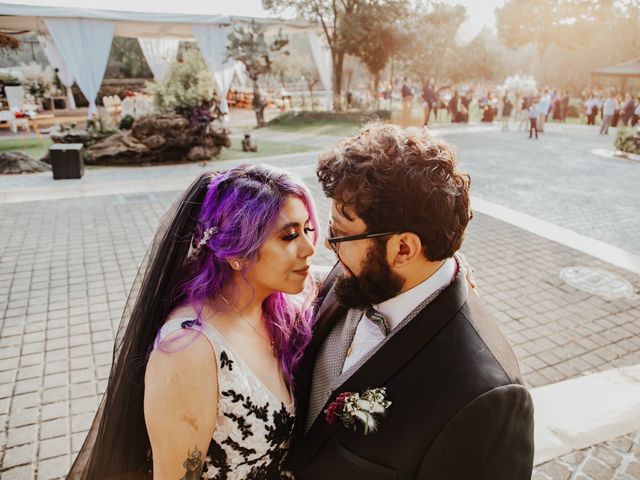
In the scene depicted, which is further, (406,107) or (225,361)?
(406,107)

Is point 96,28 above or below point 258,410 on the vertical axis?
above

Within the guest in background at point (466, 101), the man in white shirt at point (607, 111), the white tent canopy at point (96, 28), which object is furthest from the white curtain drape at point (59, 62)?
the man in white shirt at point (607, 111)

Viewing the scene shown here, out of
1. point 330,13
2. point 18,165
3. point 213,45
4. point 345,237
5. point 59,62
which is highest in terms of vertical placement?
point 330,13

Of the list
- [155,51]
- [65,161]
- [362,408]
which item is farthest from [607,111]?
[362,408]

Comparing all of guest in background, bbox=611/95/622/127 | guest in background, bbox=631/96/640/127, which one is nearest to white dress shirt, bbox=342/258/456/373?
guest in background, bbox=631/96/640/127

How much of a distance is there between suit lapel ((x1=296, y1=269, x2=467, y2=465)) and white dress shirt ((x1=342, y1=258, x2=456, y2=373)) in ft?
0.21

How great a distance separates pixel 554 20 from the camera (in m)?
39.4

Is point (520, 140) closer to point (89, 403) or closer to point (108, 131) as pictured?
point (108, 131)

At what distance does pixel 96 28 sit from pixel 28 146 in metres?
5.92

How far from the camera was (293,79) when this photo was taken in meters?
48.7

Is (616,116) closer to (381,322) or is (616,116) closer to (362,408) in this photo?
(381,322)

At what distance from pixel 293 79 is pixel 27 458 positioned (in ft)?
160

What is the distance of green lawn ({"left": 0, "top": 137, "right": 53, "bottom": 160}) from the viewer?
1450cm

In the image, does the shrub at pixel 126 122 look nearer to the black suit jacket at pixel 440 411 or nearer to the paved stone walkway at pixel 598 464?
the paved stone walkway at pixel 598 464
